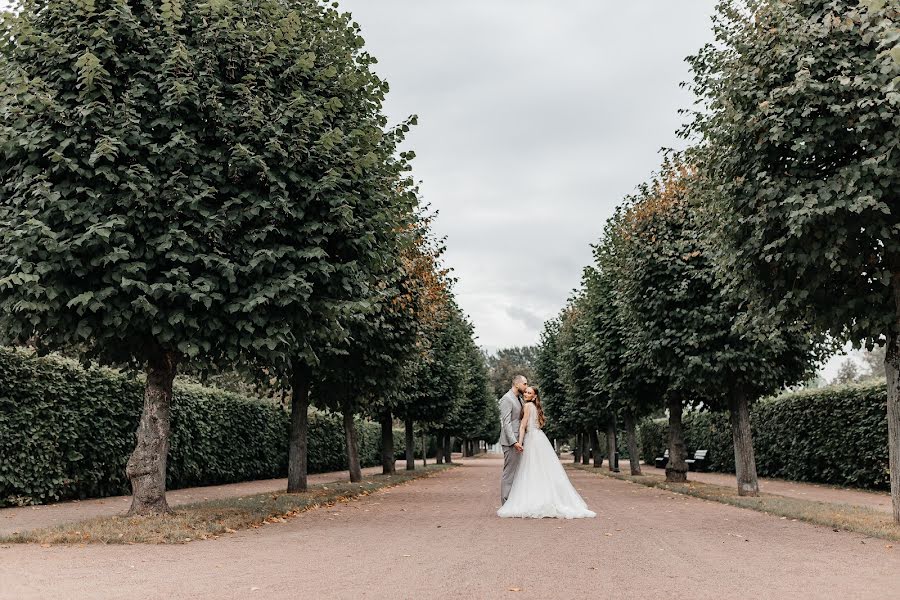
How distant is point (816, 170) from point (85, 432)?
15932 millimetres

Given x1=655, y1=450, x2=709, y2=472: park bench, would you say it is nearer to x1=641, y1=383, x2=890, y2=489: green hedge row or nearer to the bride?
x1=641, y1=383, x2=890, y2=489: green hedge row

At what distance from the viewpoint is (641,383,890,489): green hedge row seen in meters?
23.0

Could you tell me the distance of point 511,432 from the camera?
580 inches

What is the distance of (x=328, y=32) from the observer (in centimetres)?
1373

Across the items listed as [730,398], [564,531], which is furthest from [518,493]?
[730,398]

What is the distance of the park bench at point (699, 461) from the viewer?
37.4m

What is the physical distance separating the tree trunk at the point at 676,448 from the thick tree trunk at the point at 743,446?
5965mm

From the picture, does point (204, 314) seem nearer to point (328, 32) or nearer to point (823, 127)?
point (328, 32)

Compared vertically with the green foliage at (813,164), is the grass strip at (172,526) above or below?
below

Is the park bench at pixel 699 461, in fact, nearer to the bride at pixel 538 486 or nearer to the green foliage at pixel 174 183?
the bride at pixel 538 486

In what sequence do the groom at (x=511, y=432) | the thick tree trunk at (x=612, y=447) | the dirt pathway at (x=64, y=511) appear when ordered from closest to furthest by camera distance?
the dirt pathway at (x=64, y=511), the groom at (x=511, y=432), the thick tree trunk at (x=612, y=447)

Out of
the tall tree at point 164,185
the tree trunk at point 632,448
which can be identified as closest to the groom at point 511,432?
the tall tree at point 164,185

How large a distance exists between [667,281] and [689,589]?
535 inches

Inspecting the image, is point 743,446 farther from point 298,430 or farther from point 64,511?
point 64,511
